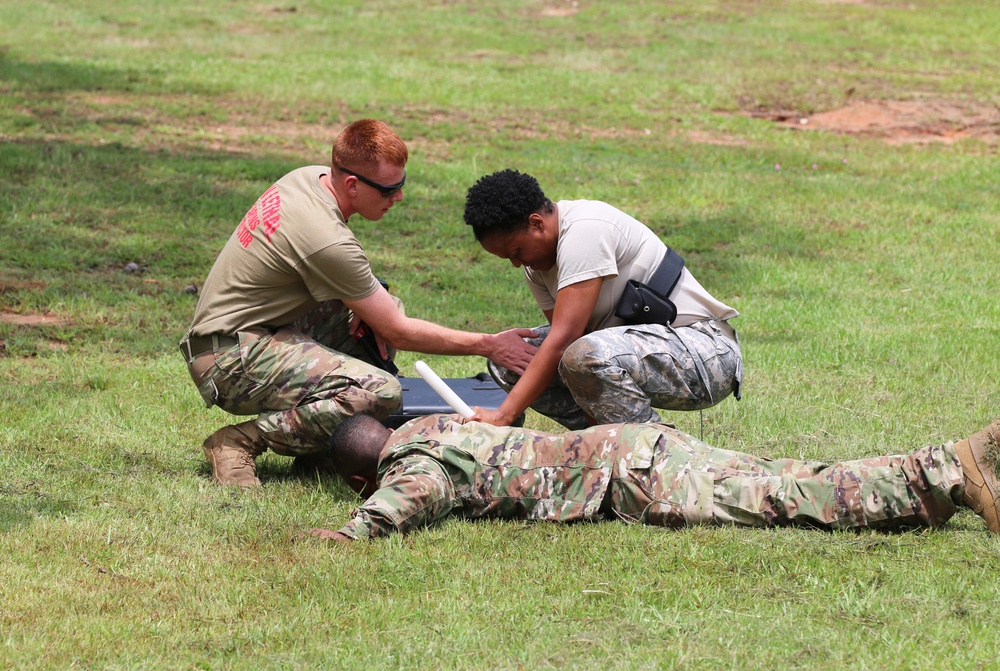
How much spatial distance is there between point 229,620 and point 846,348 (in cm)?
480

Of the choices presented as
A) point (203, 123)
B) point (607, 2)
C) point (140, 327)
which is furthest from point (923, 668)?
point (607, 2)

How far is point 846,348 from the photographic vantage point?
7305 mm

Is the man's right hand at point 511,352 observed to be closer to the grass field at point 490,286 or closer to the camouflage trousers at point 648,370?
the camouflage trousers at point 648,370

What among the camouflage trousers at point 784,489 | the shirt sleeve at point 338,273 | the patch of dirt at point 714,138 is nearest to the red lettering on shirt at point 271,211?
the shirt sleeve at point 338,273

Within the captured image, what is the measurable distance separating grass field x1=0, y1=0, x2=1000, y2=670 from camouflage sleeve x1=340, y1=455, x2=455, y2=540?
91 millimetres

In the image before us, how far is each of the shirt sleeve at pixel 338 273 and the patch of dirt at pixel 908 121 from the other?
11370 mm

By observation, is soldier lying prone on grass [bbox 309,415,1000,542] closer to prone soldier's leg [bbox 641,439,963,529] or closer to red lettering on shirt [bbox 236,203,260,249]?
prone soldier's leg [bbox 641,439,963,529]

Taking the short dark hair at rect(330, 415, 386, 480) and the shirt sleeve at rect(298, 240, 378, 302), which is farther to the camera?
the shirt sleeve at rect(298, 240, 378, 302)

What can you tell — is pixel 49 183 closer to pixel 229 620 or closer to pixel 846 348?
pixel 846 348

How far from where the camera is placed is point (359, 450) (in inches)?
186

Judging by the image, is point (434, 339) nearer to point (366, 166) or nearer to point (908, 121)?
point (366, 166)

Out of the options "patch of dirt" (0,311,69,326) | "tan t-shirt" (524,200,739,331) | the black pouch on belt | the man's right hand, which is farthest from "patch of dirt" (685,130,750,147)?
the man's right hand

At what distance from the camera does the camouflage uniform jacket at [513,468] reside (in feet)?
14.6

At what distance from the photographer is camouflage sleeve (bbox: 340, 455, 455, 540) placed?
4.24 metres
